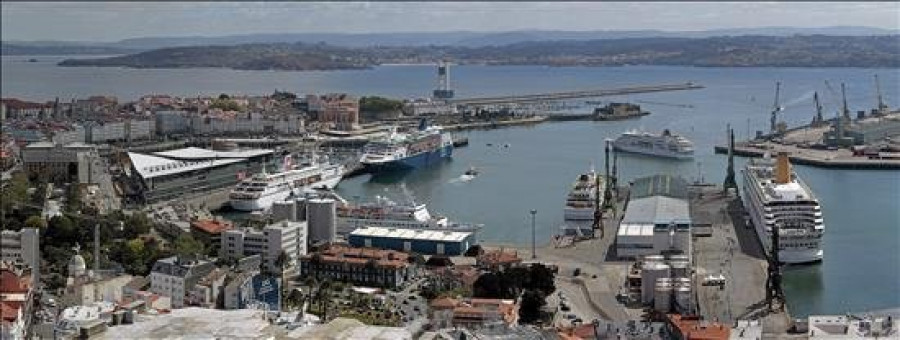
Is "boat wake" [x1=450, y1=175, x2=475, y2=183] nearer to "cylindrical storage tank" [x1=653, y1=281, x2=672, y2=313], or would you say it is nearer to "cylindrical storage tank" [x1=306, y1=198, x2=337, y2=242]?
"cylindrical storage tank" [x1=306, y1=198, x2=337, y2=242]

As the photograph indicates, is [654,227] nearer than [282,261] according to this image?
No

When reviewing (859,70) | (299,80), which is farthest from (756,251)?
(299,80)

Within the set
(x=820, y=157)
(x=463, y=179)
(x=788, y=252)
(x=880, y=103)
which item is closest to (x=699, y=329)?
(x=788, y=252)

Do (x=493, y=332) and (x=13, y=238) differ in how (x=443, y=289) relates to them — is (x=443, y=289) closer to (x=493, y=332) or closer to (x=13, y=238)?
(x=493, y=332)

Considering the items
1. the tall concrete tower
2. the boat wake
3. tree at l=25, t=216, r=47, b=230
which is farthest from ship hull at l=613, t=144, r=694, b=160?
the tall concrete tower

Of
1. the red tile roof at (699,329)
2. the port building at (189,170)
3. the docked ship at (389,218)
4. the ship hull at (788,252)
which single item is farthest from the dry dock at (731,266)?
the port building at (189,170)

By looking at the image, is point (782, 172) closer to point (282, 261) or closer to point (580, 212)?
point (580, 212)

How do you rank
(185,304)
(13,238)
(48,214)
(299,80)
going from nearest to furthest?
(185,304), (13,238), (48,214), (299,80)
